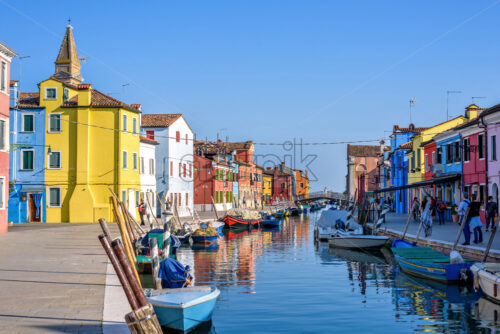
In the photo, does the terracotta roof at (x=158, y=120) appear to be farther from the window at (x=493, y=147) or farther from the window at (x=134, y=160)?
the window at (x=493, y=147)

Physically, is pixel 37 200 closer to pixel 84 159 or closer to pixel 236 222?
pixel 84 159

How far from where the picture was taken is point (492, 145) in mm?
30016

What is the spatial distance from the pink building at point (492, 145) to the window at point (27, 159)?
98.4 ft

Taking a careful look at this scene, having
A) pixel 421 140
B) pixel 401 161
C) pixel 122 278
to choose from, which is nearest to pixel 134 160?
pixel 421 140

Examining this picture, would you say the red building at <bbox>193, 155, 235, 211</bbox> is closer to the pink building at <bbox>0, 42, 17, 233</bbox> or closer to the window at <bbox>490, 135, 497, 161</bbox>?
the pink building at <bbox>0, 42, 17, 233</bbox>

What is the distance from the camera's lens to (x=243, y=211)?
46812 millimetres

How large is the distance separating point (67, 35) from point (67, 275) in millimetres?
43044

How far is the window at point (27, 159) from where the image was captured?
3962cm

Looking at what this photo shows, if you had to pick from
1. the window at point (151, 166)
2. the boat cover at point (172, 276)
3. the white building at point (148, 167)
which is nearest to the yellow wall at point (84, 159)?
the white building at point (148, 167)

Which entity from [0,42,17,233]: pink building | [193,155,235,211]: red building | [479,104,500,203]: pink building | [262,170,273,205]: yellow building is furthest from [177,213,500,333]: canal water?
[262,170,273,205]: yellow building

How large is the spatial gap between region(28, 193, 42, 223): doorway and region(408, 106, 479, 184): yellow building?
29.4m

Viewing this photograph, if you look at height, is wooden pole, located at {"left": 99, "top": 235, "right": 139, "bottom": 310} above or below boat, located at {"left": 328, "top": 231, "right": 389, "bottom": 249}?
above

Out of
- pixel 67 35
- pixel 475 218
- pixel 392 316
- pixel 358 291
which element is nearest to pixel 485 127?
pixel 475 218

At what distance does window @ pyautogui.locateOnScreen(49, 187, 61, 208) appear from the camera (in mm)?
39312
